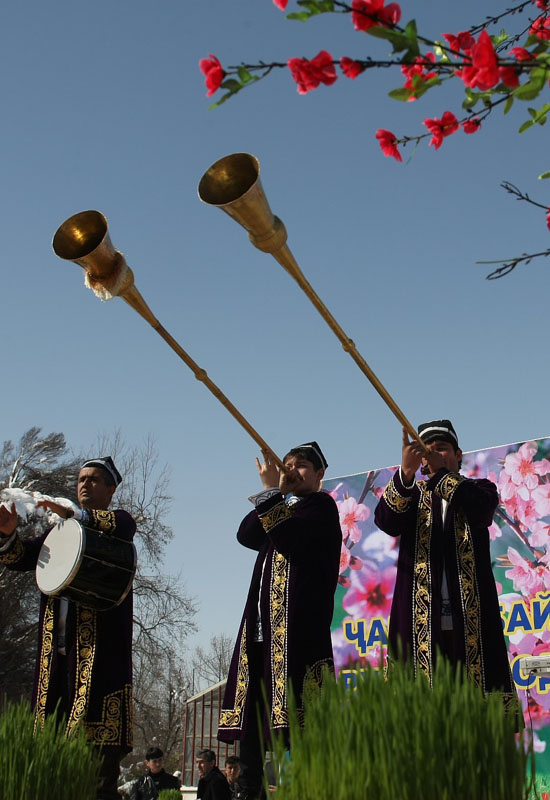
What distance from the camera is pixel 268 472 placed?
498cm

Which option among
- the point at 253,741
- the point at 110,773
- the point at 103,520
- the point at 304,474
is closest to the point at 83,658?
the point at 110,773

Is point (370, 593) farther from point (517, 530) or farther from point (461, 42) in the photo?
point (461, 42)

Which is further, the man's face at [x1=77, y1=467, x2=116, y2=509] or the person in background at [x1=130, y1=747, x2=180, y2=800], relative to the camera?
the person in background at [x1=130, y1=747, x2=180, y2=800]

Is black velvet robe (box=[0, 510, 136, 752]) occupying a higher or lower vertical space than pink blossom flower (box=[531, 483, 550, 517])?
lower

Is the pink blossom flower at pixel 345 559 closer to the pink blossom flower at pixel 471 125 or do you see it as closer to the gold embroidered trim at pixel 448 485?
the gold embroidered trim at pixel 448 485

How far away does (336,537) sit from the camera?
4.99 meters

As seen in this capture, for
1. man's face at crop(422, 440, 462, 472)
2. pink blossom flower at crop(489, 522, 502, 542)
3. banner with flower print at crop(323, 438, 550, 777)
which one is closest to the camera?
man's face at crop(422, 440, 462, 472)

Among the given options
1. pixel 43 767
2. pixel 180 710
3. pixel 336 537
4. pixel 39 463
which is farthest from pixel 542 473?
pixel 180 710

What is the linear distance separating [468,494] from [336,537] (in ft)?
2.70

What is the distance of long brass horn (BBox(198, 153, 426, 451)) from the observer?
13.3ft

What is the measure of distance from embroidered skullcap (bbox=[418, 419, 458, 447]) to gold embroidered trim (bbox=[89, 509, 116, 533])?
5.79 ft

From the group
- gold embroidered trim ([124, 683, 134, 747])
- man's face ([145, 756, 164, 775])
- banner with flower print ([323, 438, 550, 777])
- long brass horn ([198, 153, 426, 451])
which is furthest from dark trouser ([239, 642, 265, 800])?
man's face ([145, 756, 164, 775])

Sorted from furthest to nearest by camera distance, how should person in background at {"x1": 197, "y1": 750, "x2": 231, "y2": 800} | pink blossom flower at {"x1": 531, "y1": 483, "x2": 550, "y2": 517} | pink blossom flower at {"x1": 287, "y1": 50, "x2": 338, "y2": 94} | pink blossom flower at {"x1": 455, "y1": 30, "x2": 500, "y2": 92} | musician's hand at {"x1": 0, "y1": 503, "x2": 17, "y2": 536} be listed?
person in background at {"x1": 197, "y1": 750, "x2": 231, "y2": 800} < pink blossom flower at {"x1": 531, "y1": 483, "x2": 550, "y2": 517} < musician's hand at {"x1": 0, "y1": 503, "x2": 17, "y2": 536} < pink blossom flower at {"x1": 287, "y1": 50, "x2": 338, "y2": 94} < pink blossom flower at {"x1": 455, "y1": 30, "x2": 500, "y2": 92}

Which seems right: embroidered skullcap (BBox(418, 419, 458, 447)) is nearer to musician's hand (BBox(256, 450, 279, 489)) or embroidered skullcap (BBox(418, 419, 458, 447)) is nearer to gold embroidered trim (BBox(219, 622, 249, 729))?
musician's hand (BBox(256, 450, 279, 489))
